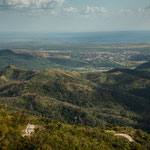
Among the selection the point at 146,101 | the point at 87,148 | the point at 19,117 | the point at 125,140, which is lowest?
the point at 146,101

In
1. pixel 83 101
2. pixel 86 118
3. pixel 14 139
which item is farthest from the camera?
pixel 83 101

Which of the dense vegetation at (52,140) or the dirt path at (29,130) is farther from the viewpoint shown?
the dirt path at (29,130)

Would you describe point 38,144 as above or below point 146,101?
above

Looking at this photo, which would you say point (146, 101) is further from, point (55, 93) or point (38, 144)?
point (38, 144)

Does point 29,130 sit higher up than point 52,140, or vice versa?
point 52,140

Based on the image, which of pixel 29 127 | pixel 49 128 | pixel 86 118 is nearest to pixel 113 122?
pixel 86 118

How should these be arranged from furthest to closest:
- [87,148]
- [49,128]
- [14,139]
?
[49,128] → [87,148] → [14,139]

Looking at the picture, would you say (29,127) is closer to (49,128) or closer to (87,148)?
(49,128)

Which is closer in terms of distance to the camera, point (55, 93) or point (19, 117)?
point (19, 117)

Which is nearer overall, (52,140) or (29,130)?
(52,140)

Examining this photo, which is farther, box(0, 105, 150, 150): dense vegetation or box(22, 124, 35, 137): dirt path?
box(22, 124, 35, 137): dirt path
